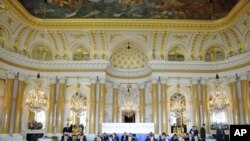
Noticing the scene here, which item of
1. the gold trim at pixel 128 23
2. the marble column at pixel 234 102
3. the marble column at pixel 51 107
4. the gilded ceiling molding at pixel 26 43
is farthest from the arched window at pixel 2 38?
the marble column at pixel 234 102

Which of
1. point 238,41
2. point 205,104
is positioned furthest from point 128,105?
point 238,41

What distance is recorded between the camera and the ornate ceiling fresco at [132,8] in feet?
55.7

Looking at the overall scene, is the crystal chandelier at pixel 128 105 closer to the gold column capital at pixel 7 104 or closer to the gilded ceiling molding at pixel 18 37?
the gold column capital at pixel 7 104

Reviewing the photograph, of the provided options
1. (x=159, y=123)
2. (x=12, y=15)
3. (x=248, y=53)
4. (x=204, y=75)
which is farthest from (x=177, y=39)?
(x=12, y=15)

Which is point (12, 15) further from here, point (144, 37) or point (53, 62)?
point (144, 37)

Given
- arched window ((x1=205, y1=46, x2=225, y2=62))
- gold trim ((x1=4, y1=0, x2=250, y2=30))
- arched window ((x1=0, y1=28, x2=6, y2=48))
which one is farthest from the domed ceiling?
arched window ((x1=0, y1=28, x2=6, y2=48))

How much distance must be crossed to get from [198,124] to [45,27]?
13472 millimetres

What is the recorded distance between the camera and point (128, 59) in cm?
2325

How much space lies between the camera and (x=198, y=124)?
1969 centimetres

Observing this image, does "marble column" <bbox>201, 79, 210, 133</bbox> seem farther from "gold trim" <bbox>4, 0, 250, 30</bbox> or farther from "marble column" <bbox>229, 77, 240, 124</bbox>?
"gold trim" <bbox>4, 0, 250, 30</bbox>

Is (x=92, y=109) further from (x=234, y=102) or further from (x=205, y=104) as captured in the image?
(x=234, y=102)

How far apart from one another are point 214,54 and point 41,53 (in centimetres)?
1384

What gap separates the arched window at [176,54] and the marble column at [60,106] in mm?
8716

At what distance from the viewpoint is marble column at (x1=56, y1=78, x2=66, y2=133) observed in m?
19.8
